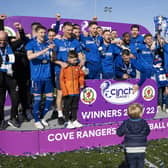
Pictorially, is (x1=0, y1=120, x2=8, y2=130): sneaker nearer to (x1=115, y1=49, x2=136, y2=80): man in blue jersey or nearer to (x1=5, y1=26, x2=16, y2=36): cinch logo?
(x1=115, y1=49, x2=136, y2=80): man in blue jersey

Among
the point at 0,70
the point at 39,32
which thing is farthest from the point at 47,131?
the point at 39,32

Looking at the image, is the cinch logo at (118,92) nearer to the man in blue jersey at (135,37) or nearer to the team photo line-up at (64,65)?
the team photo line-up at (64,65)

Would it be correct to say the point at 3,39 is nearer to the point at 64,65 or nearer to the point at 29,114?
the point at 64,65

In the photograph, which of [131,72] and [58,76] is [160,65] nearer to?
[131,72]

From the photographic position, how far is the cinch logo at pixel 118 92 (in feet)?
18.4

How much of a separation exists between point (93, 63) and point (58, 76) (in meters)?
1.15

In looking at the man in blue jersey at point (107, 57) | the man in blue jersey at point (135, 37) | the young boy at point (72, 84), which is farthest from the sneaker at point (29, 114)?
the man in blue jersey at point (135, 37)

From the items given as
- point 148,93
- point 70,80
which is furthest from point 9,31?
point 148,93

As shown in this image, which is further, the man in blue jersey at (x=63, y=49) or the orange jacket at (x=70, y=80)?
the man in blue jersey at (x=63, y=49)

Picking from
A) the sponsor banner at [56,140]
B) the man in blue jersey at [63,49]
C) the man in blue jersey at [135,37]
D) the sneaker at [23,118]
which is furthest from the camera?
the man in blue jersey at [135,37]

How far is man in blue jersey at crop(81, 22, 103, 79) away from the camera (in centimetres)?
644

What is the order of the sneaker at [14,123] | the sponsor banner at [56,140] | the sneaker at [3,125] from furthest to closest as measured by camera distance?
the sneaker at [14,123] < the sneaker at [3,125] < the sponsor banner at [56,140]

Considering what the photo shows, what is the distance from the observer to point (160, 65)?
7289 mm

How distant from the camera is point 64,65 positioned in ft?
17.1
